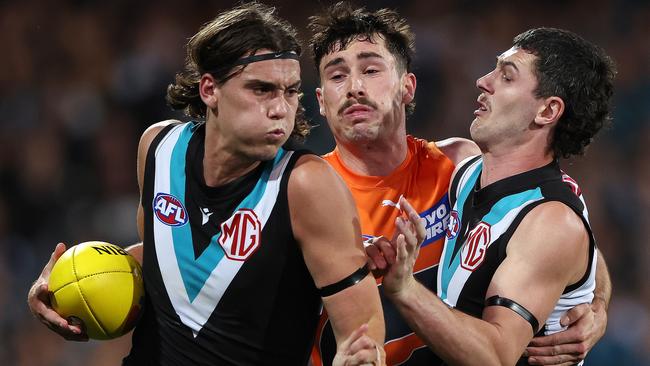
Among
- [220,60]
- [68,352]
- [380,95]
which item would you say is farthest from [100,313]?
[68,352]

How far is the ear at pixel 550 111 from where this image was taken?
4.87 meters

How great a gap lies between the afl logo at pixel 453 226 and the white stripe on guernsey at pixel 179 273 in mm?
1122

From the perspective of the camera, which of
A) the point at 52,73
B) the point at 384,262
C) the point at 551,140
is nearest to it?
the point at 384,262

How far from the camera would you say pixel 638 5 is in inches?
414

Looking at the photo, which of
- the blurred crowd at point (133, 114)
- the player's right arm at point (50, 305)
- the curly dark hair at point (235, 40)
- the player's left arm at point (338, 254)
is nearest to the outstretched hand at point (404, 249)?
the player's left arm at point (338, 254)

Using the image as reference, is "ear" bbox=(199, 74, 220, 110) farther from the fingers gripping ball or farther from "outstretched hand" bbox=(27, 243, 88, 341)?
"outstretched hand" bbox=(27, 243, 88, 341)

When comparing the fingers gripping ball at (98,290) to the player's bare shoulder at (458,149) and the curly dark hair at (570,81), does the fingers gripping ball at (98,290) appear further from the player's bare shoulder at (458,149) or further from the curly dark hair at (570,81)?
the curly dark hair at (570,81)

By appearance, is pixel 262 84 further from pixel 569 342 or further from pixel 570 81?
pixel 569 342

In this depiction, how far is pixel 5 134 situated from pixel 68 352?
8.57 feet

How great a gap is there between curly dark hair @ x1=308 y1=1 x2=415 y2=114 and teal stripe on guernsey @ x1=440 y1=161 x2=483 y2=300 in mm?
834

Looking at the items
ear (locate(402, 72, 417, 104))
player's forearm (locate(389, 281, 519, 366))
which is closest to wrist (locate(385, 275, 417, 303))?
player's forearm (locate(389, 281, 519, 366))

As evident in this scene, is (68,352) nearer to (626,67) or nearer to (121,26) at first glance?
(121,26)

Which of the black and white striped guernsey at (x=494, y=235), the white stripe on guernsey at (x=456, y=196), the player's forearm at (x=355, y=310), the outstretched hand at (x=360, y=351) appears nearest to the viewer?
the outstretched hand at (x=360, y=351)

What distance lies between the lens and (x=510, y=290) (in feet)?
14.0
